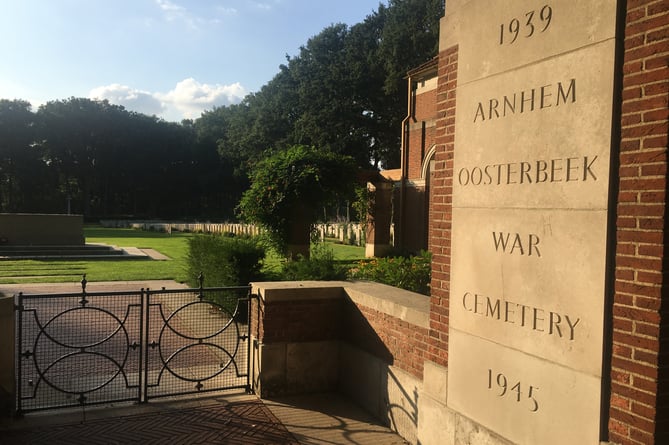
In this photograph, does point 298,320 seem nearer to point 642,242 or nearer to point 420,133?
point 642,242

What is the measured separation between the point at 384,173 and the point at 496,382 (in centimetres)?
2054

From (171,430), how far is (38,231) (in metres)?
19.6

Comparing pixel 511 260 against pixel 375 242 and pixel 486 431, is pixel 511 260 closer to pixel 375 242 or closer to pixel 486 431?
pixel 486 431

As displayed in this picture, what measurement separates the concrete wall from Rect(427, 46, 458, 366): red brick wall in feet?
68.8

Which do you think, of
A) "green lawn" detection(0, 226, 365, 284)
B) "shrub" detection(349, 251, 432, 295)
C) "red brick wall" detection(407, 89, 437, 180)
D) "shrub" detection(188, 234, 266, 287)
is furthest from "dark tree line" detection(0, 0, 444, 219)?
"shrub" detection(349, 251, 432, 295)

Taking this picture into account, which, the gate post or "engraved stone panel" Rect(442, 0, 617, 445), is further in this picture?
the gate post

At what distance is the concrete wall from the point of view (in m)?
21.3

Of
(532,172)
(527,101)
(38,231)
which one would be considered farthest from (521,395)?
(38,231)

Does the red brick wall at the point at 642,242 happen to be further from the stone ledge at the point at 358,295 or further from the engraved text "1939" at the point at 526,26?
the stone ledge at the point at 358,295

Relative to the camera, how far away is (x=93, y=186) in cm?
7006

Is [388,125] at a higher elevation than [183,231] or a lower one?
higher

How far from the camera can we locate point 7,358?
16.5ft

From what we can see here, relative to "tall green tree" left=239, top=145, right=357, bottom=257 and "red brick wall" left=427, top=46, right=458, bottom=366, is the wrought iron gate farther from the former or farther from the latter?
"tall green tree" left=239, top=145, right=357, bottom=257

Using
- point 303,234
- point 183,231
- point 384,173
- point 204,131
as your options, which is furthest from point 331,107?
point 204,131
